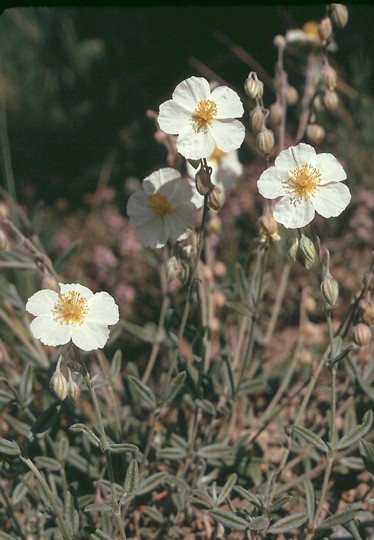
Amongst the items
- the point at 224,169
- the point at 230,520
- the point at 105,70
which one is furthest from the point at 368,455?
the point at 105,70

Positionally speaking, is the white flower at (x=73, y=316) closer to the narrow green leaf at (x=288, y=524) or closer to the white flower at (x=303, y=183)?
the white flower at (x=303, y=183)

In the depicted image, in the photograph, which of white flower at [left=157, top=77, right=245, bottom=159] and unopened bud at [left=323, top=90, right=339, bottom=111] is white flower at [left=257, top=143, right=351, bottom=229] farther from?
unopened bud at [left=323, top=90, right=339, bottom=111]

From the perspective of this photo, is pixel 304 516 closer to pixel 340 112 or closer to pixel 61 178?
pixel 340 112

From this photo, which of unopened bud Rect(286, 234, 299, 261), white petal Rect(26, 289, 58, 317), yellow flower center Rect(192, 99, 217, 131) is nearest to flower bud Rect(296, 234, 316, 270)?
unopened bud Rect(286, 234, 299, 261)

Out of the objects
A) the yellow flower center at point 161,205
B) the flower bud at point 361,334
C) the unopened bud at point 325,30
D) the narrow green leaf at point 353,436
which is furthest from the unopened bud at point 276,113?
the narrow green leaf at point 353,436

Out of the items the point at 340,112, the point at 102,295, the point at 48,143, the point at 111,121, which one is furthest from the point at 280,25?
the point at 102,295

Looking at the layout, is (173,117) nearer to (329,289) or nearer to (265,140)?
(265,140)
